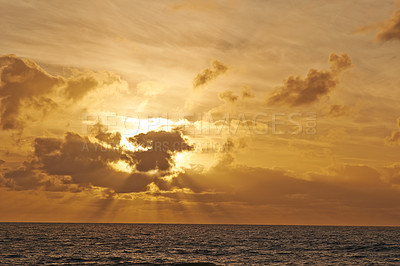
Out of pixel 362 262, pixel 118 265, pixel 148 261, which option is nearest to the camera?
pixel 118 265

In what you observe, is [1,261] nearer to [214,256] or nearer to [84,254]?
[84,254]

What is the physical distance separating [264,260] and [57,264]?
4060 centimetres

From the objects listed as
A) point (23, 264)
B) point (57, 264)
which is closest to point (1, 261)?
point (23, 264)

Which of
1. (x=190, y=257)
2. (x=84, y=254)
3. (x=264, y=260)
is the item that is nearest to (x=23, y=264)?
(x=84, y=254)

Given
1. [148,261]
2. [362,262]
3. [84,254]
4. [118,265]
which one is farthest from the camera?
[84,254]

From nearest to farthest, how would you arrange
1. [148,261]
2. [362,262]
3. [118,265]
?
1. [118,265]
2. [148,261]
3. [362,262]

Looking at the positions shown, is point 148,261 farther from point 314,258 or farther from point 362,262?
point 362,262

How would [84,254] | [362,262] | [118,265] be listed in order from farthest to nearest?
[84,254] < [362,262] < [118,265]

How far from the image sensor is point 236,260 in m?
84.7

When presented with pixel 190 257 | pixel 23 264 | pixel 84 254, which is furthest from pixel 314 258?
pixel 23 264

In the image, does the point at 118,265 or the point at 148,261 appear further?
the point at 148,261

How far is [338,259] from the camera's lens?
91.5 meters

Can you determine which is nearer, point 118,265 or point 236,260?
point 118,265

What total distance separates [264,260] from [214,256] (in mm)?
11694
